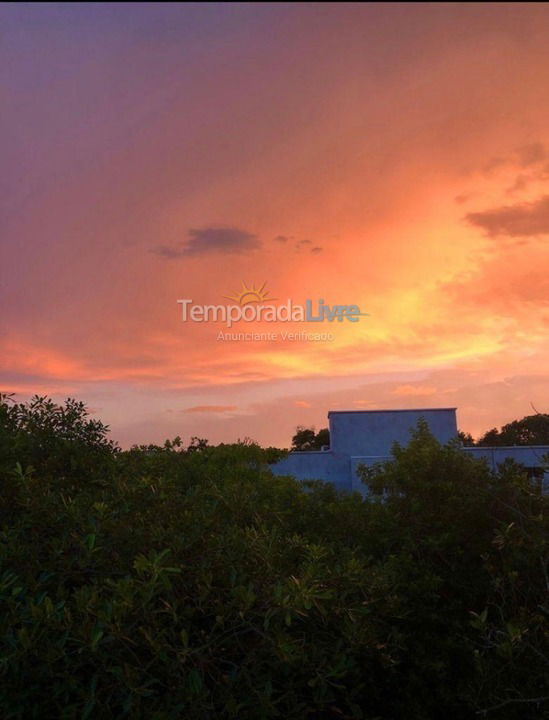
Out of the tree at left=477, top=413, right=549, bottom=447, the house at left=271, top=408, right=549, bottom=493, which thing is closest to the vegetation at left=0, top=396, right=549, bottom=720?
the house at left=271, top=408, right=549, bottom=493

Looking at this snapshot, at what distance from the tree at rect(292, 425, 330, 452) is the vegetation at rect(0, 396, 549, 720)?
232 ft

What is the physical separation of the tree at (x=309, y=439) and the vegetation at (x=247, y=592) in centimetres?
7070

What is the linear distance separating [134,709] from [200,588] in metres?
1.06

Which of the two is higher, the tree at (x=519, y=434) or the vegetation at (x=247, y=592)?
the tree at (x=519, y=434)

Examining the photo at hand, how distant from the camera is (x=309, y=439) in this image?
82125mm

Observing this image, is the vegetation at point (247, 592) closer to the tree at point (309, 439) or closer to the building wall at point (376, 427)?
the building wall at point (376, 427)

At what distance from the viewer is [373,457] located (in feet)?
134

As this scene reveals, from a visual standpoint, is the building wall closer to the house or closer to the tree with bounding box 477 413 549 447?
the house

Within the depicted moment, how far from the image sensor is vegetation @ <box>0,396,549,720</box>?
5.23 metres

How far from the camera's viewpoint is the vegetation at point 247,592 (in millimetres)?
5234

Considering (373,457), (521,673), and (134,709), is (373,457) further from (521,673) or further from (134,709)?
(134,709)

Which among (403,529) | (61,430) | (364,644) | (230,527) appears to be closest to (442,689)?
(403,529)

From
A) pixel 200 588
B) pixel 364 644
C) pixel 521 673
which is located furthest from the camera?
pixel 521 673

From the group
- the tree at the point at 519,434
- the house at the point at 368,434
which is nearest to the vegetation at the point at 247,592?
the house at the point at 368,434
